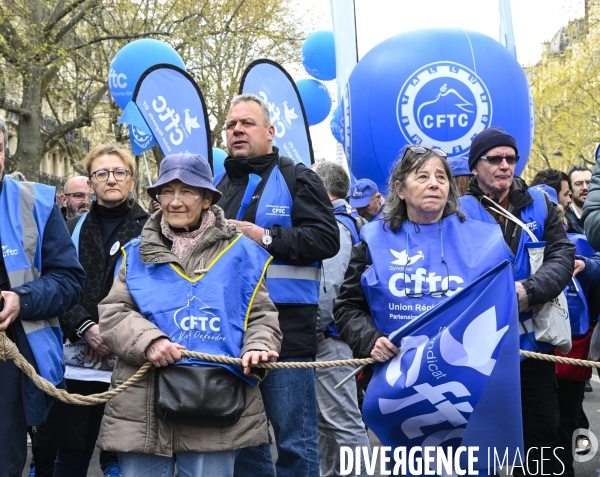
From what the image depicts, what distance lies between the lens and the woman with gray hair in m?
3.55

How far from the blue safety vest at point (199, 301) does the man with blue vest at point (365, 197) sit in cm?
408

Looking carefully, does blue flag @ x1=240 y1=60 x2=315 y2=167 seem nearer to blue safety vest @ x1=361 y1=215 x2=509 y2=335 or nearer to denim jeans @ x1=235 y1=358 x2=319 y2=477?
denim jeans @ x1=235 y1=358 x2=319 y2=477

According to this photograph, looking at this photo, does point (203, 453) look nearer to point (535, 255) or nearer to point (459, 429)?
point (459, 429)

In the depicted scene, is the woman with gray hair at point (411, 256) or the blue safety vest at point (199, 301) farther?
the woman with gray hair at point (411, 256)

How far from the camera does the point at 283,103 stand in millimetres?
7609

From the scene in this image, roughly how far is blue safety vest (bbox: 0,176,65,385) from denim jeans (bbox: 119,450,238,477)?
556mm

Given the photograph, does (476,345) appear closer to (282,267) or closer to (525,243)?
(525,243)

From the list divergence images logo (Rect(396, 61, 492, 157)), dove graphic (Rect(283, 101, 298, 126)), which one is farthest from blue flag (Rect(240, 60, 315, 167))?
divergence images logo (Rect(396, 61, 492, 157))

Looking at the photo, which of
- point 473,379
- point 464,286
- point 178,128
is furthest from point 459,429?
point 178,128

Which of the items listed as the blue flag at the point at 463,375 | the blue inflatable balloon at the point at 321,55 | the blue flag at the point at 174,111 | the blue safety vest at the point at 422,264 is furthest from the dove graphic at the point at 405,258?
the blue inflatable balloon at the point at 321,55

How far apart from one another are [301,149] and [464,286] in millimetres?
4598

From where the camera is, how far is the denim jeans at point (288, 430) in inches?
161

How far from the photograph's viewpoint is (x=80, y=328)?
14.9 ft

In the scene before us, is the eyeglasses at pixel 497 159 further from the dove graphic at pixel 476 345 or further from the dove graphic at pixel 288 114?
the dove graphic at pixel 288 114
